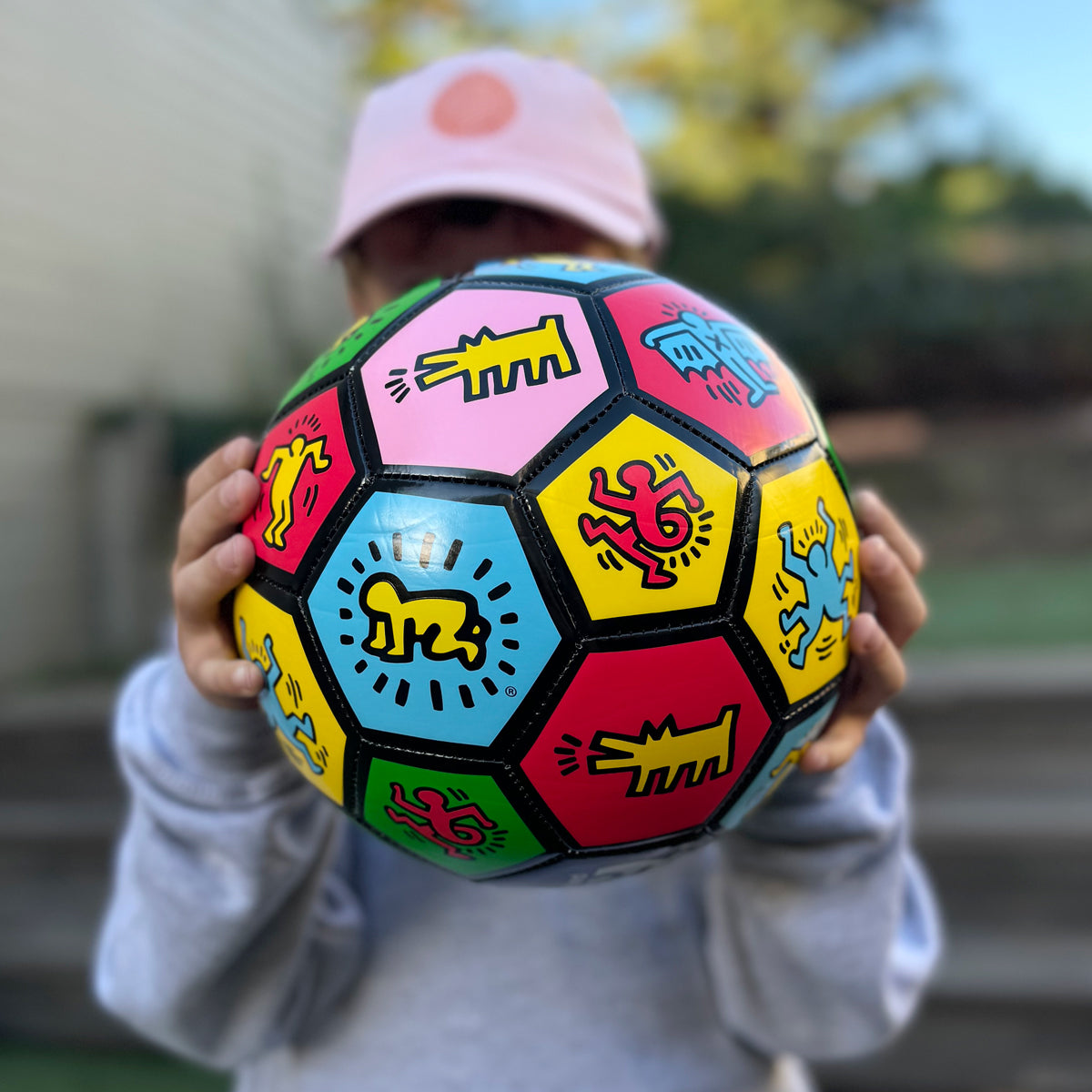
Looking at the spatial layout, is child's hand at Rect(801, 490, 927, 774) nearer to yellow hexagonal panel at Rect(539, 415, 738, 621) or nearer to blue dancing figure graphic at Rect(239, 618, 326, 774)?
yellow hexagonal panel at Rect(539, 415, 738, 621)

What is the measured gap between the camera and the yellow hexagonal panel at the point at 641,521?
75cm

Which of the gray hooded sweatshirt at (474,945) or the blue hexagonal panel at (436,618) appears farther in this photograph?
the gray hooded sweatshirt at (474,945)

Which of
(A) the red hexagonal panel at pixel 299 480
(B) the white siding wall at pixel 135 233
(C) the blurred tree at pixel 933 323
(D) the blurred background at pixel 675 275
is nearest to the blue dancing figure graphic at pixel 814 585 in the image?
(A) the red hexagonal panel at pixel 299 480

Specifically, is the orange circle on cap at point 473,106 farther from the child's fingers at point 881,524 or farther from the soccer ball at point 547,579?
the child's fingers at point 881,524

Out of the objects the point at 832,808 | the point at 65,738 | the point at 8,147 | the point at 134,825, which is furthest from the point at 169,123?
the point at 832,808

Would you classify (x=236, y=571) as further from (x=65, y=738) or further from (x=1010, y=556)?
(x=1010, y=556)

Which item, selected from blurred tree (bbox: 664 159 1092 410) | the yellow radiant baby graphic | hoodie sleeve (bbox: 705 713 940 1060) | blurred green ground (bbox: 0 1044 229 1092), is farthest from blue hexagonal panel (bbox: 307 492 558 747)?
blurred tree (bbox: 664 159 1092 410)

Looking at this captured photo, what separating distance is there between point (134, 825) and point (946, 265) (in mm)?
6829

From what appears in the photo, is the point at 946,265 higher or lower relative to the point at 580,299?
lower

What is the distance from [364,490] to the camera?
2.60 ft

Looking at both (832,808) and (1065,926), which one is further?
(1065,926)

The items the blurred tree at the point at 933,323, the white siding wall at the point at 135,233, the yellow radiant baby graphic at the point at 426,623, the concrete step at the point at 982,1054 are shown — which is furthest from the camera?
the blurred tree at the point at 933,323

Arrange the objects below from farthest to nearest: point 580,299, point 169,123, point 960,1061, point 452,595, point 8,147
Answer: point 169,123
point 8,147
point 960,1061
point 580,299
point 452,595

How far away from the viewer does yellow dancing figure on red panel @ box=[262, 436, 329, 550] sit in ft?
2.73
